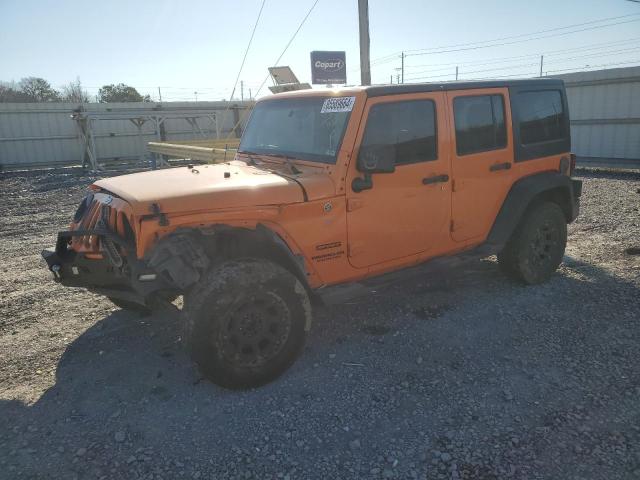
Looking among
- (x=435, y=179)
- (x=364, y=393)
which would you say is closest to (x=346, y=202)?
(x=435, y=179)

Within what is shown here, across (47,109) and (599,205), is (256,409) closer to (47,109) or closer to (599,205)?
(599,205)

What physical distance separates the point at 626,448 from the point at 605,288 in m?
2.66

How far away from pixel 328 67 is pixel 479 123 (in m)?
12.2

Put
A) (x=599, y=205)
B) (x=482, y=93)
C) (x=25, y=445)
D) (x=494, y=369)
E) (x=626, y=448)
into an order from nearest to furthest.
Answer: (x=626, y=448) < (x=25, y=445) < (x=494, y=369) < (x=482, y=93) < (x=599, y=205)

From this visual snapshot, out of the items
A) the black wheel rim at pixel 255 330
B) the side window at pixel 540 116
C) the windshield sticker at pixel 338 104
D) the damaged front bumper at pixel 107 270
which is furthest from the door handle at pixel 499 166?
the damaged front bumper at pixel 107 270

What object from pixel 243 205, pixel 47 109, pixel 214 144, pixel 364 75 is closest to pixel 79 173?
pixel 47 109

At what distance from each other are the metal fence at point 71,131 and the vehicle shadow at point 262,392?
14.1m

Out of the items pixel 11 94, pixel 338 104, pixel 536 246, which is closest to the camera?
pixel 338 104

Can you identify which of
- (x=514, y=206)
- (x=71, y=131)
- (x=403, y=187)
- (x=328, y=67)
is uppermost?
(x=328, y=67)

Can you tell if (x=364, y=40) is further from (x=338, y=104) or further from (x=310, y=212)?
(x=310, y=212)

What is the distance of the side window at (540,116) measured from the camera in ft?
15.6

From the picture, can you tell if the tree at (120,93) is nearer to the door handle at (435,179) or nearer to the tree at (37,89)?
the tree at (37,89)

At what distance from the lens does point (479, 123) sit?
14.4 feet

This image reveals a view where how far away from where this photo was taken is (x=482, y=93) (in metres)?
4.43
